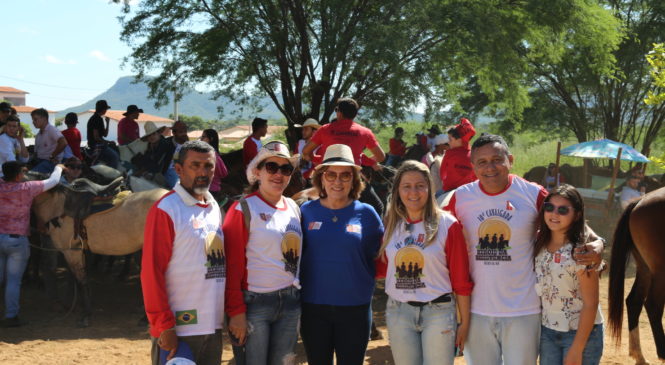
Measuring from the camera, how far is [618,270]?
5887mm

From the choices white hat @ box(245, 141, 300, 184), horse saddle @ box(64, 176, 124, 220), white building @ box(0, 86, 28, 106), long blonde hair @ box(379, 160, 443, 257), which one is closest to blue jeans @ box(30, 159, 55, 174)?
horse saddle @ box(64, 176, 124, 220)

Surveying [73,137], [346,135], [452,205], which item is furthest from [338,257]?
[73,137]

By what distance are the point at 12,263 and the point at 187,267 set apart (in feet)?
17.2

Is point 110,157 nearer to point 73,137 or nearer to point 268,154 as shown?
point 73,137

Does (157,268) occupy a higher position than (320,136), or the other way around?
(320,136)

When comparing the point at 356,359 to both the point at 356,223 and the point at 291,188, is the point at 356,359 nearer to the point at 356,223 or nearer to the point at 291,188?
the point at 356,223

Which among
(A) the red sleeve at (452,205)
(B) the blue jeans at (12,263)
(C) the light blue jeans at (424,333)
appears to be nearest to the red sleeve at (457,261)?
(C) the light blue jeans at (424,333)

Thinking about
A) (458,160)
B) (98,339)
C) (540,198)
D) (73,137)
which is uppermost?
(73,137)

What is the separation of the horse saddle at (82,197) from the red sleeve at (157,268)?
→ 16.8 ft

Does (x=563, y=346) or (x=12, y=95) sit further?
(x=12, y=95)

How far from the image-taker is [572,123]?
22.1m

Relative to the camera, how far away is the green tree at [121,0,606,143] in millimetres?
12133

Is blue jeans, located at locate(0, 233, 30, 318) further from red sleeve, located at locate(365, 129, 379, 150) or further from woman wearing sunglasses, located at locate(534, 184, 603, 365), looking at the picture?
woman wearing sunglasses, located at locate(534, 184, 603, 365)

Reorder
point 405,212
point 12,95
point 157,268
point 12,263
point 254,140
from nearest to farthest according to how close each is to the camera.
→ point 157,268
point 405,212
point 12,263
point 254,140
point 12,95
